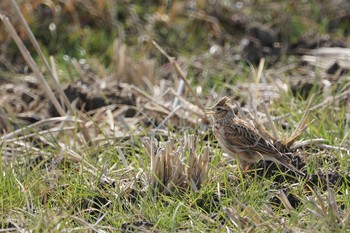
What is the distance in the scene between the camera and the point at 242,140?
20.1 ft

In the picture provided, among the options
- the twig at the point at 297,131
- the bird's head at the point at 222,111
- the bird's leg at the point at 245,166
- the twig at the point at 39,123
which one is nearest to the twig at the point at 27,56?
the twig at the point at 39,123

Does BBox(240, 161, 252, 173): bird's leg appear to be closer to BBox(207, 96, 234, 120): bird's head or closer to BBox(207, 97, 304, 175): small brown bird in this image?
BBox(207, 97, 304, 175): small brown bird

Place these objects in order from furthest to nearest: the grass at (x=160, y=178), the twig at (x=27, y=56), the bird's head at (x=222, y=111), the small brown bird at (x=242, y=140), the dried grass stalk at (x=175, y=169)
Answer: the twig at (x=27, y=56), the bird's head at (x=222, y=111), the small brown bird at (x=242, y=140), the dried grass stalk at (x=175, y=169), the grass at (x=160, y=178)

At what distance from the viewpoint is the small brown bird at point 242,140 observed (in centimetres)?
589

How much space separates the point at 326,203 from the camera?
206 inches

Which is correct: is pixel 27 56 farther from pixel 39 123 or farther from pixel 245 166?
pixel 245 166

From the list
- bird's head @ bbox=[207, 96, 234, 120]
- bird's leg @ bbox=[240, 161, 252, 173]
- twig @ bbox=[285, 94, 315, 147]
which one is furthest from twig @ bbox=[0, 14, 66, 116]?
twig @ bbox=[285, 94, 315, 147]

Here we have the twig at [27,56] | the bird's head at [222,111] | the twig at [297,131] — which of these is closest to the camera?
the twig at [297,131]

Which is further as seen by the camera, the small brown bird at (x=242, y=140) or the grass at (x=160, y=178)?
the small brown bird at (x=242, y=140)

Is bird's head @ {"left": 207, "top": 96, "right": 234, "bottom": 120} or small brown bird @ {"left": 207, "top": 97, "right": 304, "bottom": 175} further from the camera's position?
bird's head @ {"left": 207, "top": 96, "right": 234, "bottom": 120}

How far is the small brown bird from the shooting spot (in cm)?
589

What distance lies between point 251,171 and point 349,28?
15.0ft

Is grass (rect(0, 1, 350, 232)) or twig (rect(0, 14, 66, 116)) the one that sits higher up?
twig (rect(0, 14, 66, 116))

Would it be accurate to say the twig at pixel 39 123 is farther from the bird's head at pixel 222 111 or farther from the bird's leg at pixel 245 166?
the bird's leg at pixel 245 166
